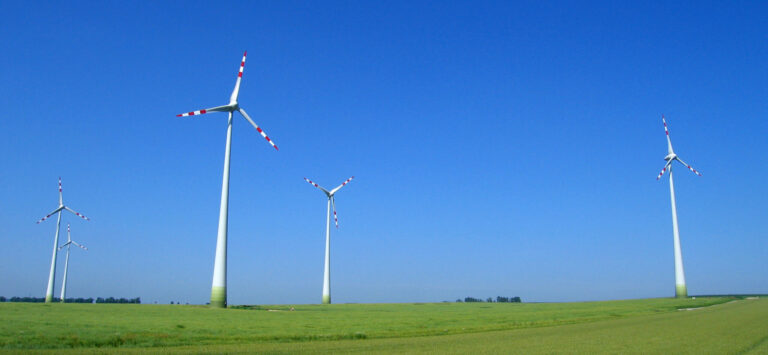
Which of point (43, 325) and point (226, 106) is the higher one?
point (226, 106)

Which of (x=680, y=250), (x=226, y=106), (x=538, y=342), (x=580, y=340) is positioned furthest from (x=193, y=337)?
(x=680, y=250)

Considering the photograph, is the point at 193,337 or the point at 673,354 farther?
the point at 193,337

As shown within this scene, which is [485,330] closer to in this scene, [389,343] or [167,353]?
[389,343]

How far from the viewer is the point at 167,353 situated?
20.9 meters

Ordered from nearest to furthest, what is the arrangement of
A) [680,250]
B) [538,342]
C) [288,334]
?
[538,342] < [288,334] < [680,250]

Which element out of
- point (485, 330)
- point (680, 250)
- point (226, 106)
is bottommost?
point (485, 330)

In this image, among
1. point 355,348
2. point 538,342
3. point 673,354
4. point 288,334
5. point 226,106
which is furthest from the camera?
point 226,106

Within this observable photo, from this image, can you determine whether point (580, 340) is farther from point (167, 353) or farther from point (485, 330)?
point (167, 353)

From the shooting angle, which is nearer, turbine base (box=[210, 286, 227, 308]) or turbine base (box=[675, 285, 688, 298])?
turbine base (box=[210, 286, 227, 308])

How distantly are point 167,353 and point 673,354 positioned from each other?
1912cm

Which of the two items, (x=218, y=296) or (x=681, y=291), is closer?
(x=218, y=296)

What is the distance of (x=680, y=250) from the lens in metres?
98.2

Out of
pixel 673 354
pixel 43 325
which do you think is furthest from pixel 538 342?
pixel 43 325

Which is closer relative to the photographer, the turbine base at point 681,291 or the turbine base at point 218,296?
the turbine base at point 218,296
